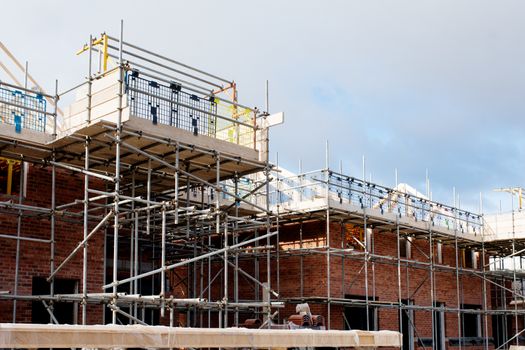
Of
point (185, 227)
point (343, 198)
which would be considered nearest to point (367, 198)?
point (343, 198)

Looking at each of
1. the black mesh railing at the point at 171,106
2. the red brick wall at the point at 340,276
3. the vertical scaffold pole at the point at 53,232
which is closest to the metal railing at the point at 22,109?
the vertical scaffold pole at the point at 53,232

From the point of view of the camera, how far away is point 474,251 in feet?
98.6

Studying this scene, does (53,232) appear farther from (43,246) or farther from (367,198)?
(367,198)

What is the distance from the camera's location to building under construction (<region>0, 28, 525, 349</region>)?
49.9 feet

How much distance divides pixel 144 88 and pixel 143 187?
365 cm

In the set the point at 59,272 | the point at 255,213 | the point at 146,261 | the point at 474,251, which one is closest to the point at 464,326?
the point at 474,251

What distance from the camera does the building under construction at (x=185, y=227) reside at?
15195 millimetres

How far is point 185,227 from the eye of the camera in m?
18.5

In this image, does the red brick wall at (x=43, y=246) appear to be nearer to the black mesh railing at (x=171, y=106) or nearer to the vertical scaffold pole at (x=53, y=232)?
the vertical scaffold pole at (x=53, y=232)

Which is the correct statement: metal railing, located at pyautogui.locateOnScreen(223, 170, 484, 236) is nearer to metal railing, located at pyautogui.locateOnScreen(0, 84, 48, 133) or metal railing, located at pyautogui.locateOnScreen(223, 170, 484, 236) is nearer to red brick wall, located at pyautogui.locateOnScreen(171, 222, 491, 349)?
red brick wall, located at pyautogui.locateOnScreen(171, 222, 491, 349)

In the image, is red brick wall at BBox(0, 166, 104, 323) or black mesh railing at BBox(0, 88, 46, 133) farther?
red brick wall at BBox(0, 166, 104, 323)

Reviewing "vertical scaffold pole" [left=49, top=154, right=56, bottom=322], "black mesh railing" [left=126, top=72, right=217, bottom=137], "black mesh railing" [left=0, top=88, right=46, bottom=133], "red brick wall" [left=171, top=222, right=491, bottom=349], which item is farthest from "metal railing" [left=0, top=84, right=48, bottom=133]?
"red brick wall" [left=171, top=222, right=491, bottom=349]

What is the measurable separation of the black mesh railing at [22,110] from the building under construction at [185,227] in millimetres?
33

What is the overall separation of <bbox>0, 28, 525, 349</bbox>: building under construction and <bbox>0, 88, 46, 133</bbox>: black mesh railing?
0.03 m
